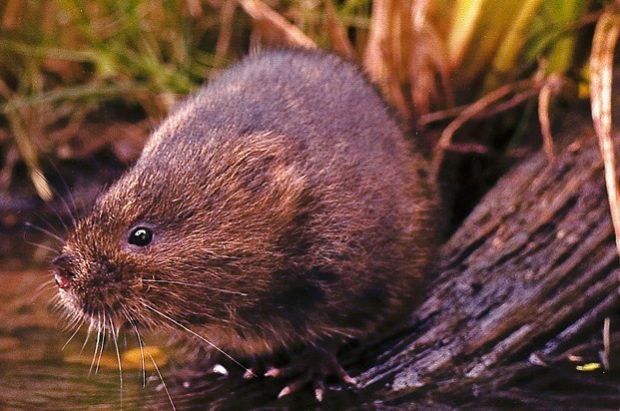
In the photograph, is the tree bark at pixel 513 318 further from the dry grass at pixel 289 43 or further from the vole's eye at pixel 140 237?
the vole's eye at pixel 140 237

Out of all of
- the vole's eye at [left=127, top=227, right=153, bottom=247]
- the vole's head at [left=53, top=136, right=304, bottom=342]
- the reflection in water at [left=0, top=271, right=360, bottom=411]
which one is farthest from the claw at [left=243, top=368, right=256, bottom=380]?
the vole's eye at [left=127, top=227, right=153, bottom=247]

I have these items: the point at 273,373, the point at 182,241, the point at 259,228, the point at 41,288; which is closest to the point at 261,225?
the point at 259,228

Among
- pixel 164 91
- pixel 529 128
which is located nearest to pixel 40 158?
pixel 164 91

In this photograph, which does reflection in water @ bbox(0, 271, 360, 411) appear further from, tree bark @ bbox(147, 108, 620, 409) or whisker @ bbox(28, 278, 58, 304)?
whisker @ bbox(28, 278, 58, 304)

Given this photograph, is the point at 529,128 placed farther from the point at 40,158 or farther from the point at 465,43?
the point at 40,158

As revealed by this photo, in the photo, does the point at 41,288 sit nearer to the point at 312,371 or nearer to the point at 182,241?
the point at 182,241

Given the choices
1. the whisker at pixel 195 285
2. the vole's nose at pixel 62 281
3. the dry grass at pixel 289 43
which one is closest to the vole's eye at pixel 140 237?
the whisker at pixel 195 285
